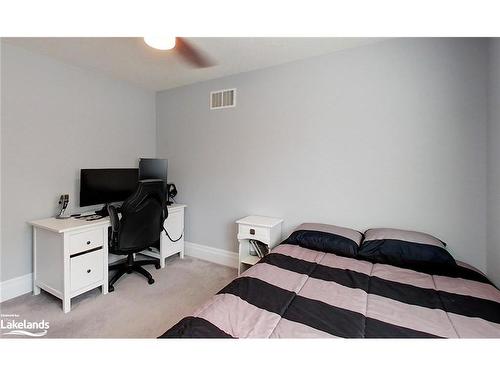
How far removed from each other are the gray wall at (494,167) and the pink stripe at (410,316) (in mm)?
950

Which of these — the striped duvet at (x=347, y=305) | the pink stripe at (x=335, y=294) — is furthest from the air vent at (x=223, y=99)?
the pink stripe at (x=335, y=294)

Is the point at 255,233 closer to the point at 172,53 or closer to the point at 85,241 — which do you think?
the point at 85,241

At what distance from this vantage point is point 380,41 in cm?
200

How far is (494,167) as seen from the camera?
1595mm

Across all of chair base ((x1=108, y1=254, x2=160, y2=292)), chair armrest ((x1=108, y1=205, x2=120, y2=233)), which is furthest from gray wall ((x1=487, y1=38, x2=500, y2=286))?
chair armrest ((x1=108, y1=205, x2=120, y2=233))

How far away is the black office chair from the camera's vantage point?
2.21m

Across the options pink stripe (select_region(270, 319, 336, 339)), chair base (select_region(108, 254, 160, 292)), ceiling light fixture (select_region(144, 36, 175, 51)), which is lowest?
chair base (select_region(108, 254, 160, 292))

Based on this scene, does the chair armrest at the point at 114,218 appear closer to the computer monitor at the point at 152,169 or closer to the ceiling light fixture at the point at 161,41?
the computer monitor at the point at 152,169

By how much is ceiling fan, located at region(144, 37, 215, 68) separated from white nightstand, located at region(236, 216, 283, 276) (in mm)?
1761

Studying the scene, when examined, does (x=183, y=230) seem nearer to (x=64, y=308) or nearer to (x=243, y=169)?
(x=243, y=169)

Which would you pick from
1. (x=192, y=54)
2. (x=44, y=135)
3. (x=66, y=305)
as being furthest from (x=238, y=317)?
(x=44, y=135)

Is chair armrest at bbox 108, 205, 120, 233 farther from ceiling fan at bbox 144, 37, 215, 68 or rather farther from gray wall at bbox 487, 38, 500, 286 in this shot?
gray wall at bbox 487, 38, 500, 286

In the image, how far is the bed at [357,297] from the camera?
0.97 metres
